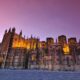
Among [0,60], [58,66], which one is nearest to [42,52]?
[58,66]

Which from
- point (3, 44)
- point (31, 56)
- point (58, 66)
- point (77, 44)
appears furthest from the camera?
point (3, 44)

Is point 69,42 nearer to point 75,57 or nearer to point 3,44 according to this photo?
point 75,57

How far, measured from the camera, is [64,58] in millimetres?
79062

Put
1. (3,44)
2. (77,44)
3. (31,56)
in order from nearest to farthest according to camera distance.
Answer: (31,56) < (77,44) < (3,44)

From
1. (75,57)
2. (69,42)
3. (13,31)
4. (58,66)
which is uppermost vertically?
(13,31)

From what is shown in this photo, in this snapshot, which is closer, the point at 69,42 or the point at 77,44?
the point at 77,44

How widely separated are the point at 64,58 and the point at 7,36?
45.3 meters

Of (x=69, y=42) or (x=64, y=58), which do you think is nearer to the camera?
(x=64, y=58)

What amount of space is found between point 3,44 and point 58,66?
145 feet

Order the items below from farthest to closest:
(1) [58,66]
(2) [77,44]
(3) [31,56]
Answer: (2) [77,44]
(3) [31,56]
(1) [58,66]

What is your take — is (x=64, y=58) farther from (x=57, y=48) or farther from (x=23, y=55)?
(x=23, y=55)

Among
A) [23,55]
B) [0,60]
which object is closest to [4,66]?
[0,60]

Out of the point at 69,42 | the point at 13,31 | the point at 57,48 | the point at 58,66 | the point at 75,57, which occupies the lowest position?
the point at 58,66

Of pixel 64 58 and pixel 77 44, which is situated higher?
pixel 77 44
